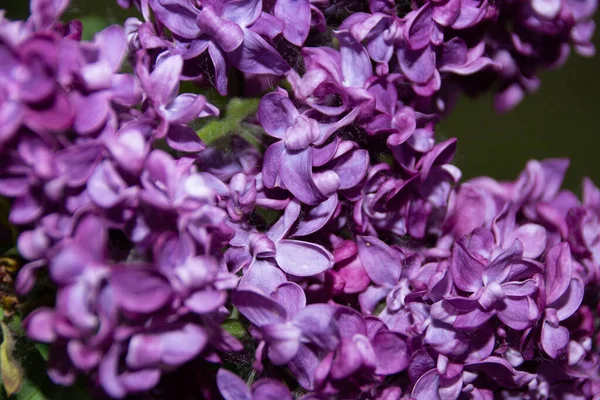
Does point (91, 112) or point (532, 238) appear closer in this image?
point (91, 112)

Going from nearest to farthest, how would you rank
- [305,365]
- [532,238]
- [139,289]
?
[139,289]
[305,365]
[532,238]

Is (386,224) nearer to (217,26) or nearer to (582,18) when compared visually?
(217,26)

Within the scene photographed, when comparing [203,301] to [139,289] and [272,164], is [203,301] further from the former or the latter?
[272,164]

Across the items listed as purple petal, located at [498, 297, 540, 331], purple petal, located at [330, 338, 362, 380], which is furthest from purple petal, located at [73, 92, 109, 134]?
purple petal, located at [498, 297, 540, 331]

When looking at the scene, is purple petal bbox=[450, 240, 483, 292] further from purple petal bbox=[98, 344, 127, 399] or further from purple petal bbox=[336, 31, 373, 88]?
purple petal bbox=[98, 344, 127, 399]

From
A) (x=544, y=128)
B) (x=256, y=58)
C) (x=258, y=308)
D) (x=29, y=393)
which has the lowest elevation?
(x=544, y=128)

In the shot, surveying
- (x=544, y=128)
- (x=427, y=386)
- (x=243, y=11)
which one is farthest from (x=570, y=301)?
(x=544, y=128)

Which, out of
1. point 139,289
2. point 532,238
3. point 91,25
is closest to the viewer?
point 139,289
